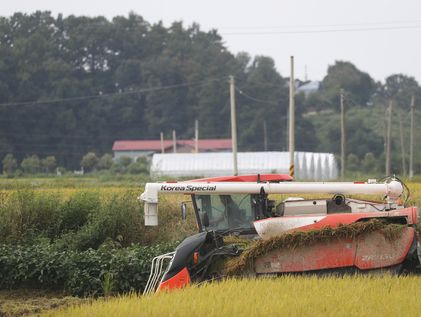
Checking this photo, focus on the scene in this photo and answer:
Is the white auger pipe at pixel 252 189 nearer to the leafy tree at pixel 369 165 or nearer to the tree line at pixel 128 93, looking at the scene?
→ the leafy tree at pixel 369 165

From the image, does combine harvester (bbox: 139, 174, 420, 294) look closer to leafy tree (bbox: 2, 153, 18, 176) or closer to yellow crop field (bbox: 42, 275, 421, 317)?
yellow crop field (bbox: 42, 275, 421, 317)

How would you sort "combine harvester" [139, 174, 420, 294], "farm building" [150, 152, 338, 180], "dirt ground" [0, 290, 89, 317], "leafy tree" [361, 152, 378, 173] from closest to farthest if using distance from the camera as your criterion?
1. "combine harvester" [139, 174, 420, 294]
2. "dirt ground" [0, 290, 89, 317]
3. "farm building" [150, 152, 338, 180]
4. "leafy tree" [361, 152, 378, 173]

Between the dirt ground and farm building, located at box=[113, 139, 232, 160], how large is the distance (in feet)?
214

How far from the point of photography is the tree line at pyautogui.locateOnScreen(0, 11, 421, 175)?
7750cm

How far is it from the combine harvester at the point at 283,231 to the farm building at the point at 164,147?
68.1 meters

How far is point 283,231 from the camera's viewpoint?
1344cm

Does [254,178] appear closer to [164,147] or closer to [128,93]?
[164,147]

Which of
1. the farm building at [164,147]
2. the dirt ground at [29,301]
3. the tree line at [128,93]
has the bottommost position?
the dirt ground at [29,301]

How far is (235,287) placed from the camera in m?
11.8

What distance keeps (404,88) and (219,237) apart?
110 meters

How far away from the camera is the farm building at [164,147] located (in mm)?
83000

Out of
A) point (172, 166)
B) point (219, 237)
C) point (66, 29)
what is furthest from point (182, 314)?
point (66, 29)

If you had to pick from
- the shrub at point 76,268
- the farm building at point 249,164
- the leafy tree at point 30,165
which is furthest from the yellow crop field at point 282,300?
the leafy tree at point 30,165

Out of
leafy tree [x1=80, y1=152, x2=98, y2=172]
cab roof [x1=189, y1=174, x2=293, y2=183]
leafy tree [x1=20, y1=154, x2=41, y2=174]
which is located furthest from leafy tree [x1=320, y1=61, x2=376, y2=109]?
cab roof [x1=189, y1=174, x2=293, y2=183]
